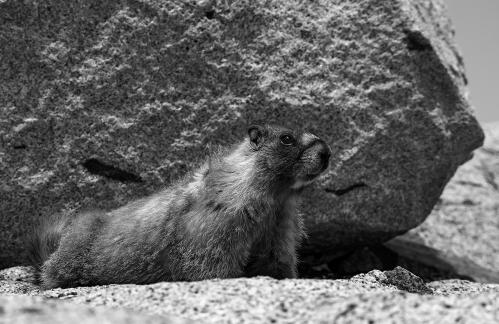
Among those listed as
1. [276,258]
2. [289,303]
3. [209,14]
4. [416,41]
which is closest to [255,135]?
[276,258]

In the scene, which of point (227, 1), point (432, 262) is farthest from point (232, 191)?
point (432, 262)

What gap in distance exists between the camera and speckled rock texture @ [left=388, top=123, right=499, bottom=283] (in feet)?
32.3

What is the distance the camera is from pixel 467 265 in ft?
32.2

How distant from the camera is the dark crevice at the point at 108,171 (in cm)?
714

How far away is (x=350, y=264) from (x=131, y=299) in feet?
15.0

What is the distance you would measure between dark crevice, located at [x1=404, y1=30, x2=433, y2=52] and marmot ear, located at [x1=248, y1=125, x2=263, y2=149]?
7.76 ft

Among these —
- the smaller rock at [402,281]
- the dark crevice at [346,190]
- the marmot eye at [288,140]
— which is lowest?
the smaller rock at [402,281]

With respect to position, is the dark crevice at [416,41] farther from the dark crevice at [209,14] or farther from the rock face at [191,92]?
the dark crevice at [209,14]

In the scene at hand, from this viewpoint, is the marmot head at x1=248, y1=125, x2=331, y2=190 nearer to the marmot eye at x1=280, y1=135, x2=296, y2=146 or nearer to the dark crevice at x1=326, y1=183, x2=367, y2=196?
the marmot eye at x1=280, y1=135, x2=296, y2=146

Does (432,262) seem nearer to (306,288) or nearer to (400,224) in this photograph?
(400,224)

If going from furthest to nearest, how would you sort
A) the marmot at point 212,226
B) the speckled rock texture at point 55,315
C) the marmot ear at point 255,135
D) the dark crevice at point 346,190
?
the dark crevice at point 346,190
the marmot ear at point 255,135
the marmot at point 212,226
the speckled rock texture at point 55,315

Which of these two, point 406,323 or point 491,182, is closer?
point 406,323

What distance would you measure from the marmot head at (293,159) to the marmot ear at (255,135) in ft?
0.37

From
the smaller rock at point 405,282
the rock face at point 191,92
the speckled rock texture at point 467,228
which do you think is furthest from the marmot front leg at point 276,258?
the speckled rock texture at point 467,228
